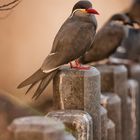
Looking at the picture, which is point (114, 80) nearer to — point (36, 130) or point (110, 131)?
point (110, 131)

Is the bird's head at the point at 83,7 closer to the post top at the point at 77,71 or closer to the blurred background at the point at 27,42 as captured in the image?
the post top at the point at 77,71

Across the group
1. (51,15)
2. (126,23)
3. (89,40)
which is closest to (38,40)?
(51,15)

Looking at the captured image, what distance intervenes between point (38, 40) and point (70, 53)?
2.89 meters

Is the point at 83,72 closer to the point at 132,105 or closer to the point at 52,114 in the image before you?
the point at 52,114

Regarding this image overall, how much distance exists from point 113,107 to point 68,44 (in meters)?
1.20

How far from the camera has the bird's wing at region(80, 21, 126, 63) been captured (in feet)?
21.5

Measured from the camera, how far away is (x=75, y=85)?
14.0 feet

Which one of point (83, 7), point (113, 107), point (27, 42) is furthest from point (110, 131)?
point (27, 42)

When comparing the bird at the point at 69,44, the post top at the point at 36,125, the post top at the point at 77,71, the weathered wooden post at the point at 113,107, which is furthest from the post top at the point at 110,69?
the post top at the point at 36,125

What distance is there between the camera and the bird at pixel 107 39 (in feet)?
21.5

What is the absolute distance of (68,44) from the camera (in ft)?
14.6

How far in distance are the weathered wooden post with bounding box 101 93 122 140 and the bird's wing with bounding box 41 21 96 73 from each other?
981 mm

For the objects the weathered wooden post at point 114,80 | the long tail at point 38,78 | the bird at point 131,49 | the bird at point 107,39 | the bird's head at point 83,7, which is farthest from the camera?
the bird at point 131,49

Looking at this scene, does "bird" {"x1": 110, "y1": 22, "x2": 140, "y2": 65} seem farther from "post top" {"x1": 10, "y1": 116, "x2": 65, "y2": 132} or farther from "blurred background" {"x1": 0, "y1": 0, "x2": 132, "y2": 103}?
"post top" {"x1": 10, "y1": 116, "x2": 65, "y2": 132}
